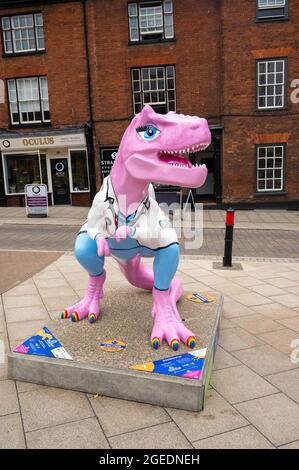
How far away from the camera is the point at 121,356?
308 centimetres

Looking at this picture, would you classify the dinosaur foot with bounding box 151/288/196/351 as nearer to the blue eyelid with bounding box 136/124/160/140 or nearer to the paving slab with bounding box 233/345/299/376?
the paving slab with bounding box 233/345/299/376

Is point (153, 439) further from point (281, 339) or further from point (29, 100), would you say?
point (29, 100)

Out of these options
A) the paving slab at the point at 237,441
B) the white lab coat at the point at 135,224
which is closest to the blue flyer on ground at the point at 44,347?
the white lab coat at the point at 135,224

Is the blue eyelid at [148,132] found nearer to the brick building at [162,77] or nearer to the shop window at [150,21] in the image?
the brick building at [162,77]

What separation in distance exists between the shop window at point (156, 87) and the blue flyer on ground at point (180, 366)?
45.9 feet

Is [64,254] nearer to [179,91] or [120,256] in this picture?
[120,256]

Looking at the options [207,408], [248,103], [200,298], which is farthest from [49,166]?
[207,408]

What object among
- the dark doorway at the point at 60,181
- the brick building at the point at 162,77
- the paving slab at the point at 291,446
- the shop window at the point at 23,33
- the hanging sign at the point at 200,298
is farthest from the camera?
the dark doorway at the point at 60,181

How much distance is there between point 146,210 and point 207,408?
67.5 inches

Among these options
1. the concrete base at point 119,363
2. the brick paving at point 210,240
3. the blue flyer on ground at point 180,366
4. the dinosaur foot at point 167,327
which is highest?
the dinosaur foot at point 167,327

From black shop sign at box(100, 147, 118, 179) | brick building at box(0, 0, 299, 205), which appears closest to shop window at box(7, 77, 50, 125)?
brick building at box(0, 0, 299, 205)

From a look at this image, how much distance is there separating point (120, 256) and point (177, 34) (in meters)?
13.9

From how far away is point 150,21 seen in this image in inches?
601

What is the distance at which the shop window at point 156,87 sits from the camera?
51.0ft
